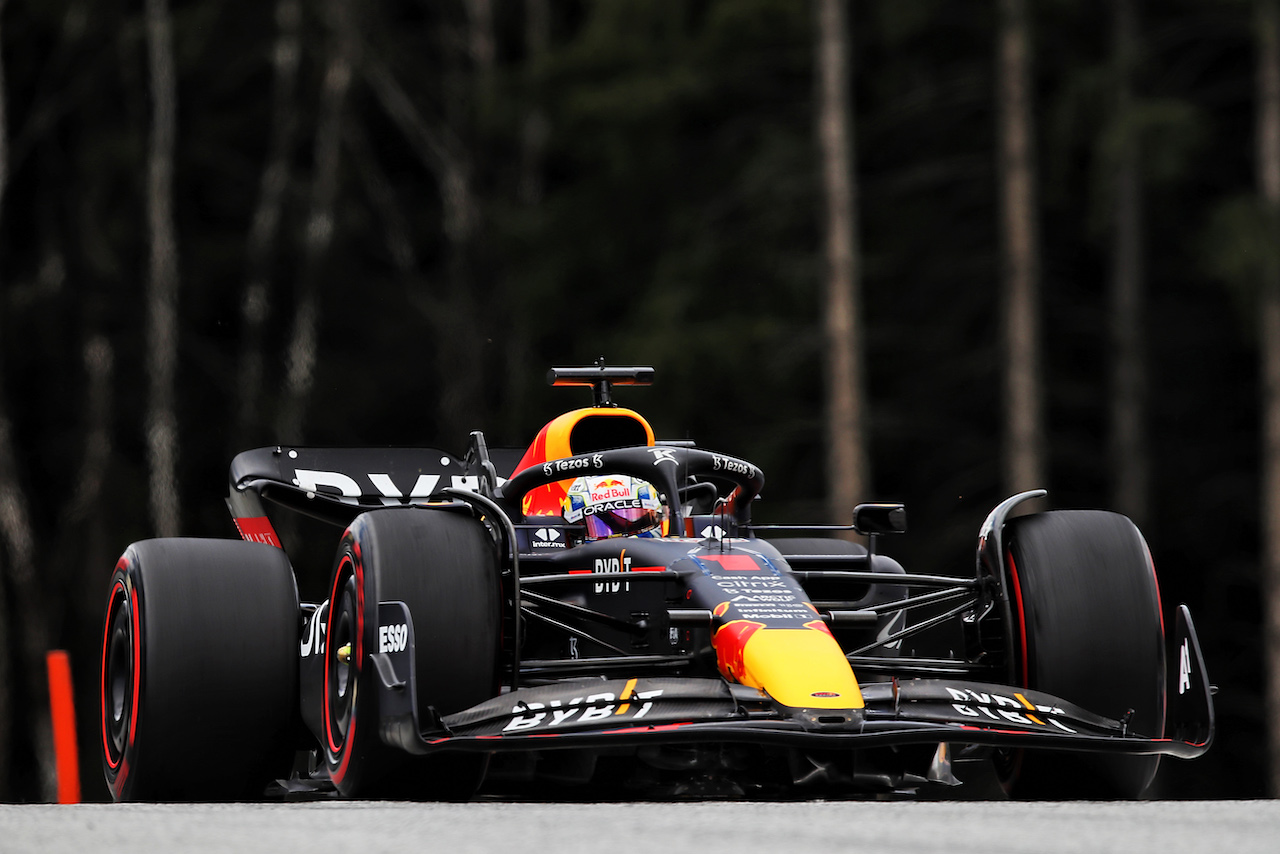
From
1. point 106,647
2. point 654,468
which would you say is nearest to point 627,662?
point 654,468

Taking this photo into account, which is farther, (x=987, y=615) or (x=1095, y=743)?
(x=987, y=615)

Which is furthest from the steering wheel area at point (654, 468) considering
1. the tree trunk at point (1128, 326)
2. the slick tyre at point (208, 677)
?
the tree trunk at point (1128, 326)

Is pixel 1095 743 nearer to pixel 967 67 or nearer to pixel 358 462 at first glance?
pixel 358 462

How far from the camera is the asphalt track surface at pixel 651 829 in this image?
4770mm

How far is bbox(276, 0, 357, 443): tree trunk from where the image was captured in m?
23.9

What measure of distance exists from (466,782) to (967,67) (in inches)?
624

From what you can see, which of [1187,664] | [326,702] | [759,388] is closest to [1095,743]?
[1187,664]

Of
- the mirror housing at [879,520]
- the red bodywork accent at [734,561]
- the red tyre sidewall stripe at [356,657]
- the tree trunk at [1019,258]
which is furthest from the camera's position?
the tree trunk at [1019,258]

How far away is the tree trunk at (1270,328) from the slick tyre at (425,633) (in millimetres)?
12436

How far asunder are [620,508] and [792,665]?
7.09 feet

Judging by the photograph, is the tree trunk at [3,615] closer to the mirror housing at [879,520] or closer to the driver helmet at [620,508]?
the driver helmet at [620,508]

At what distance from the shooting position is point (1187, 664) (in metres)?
7.45

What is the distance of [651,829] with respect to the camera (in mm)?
5070

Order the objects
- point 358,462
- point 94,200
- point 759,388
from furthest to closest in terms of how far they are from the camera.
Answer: point 94,200
point 759,388
point 358,462
